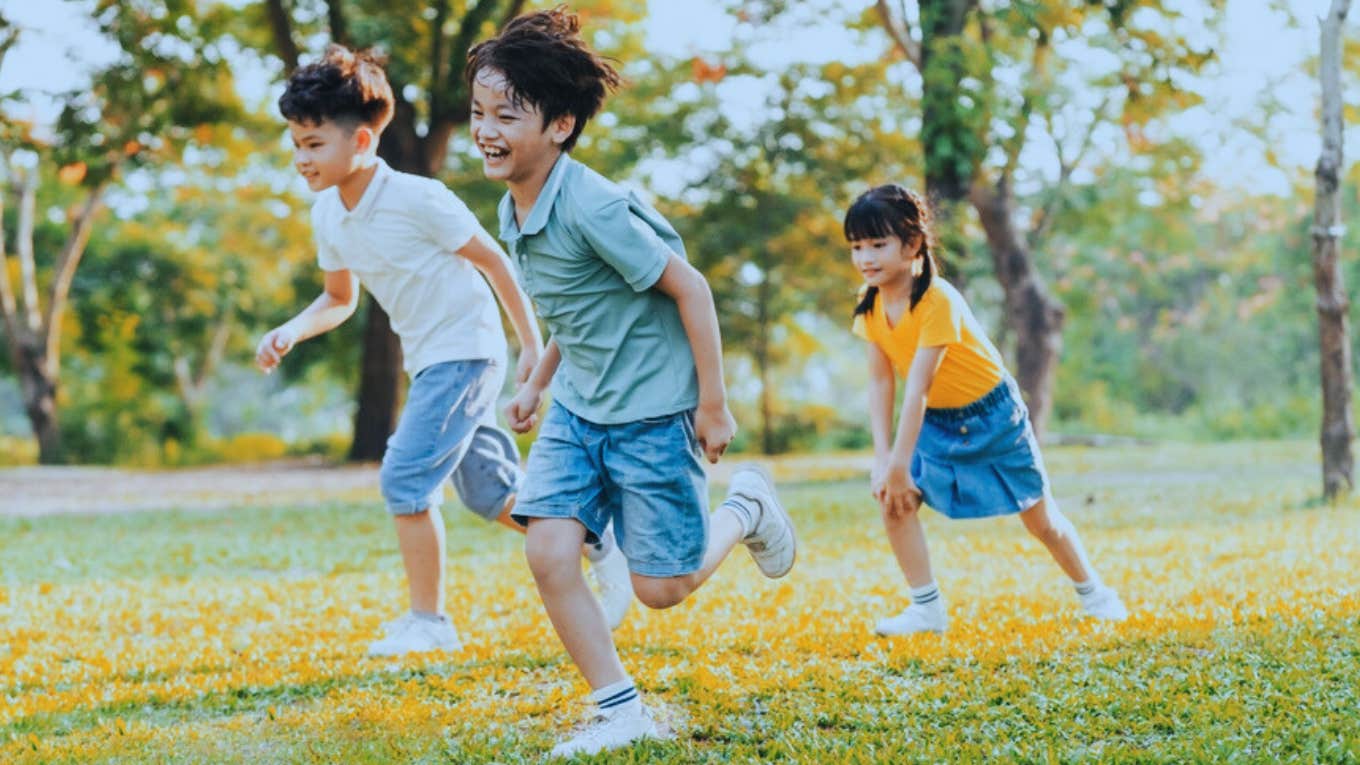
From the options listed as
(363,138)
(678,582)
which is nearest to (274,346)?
(363,138)

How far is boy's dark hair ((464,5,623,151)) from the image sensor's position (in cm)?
306

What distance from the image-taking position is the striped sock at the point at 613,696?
3.06 meters

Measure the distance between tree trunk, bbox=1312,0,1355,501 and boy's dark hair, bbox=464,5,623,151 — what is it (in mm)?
6563

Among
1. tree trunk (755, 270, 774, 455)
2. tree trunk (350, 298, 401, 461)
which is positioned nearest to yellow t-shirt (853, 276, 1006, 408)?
tree trunk (350, 298, 401, 461)

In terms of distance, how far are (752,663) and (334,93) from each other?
2.09 metres

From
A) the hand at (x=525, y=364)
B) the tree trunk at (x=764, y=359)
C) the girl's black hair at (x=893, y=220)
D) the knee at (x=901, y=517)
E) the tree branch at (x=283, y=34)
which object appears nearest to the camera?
the hand at (x=525, y=364)

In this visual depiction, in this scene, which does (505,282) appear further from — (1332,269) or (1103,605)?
(1332,269)

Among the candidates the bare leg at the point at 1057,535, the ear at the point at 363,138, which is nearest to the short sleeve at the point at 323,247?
the ear at the point at 363,138

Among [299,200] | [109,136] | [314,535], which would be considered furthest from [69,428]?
[314,535]

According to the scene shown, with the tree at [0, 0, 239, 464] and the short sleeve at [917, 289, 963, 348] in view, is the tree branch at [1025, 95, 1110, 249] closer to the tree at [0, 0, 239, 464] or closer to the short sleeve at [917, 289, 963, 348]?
the tree at [0, 0, 239, 464]

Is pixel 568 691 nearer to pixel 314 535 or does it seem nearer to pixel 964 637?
pixel 964 637

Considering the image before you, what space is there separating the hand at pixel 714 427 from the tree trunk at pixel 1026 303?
1230 centimetres

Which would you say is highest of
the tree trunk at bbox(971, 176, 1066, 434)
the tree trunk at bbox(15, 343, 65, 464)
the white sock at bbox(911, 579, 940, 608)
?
the white sock at bbox(911, 579, 940, 608)

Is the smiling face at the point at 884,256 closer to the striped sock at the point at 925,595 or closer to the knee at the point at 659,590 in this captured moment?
the striped sock at the point at 925,595
